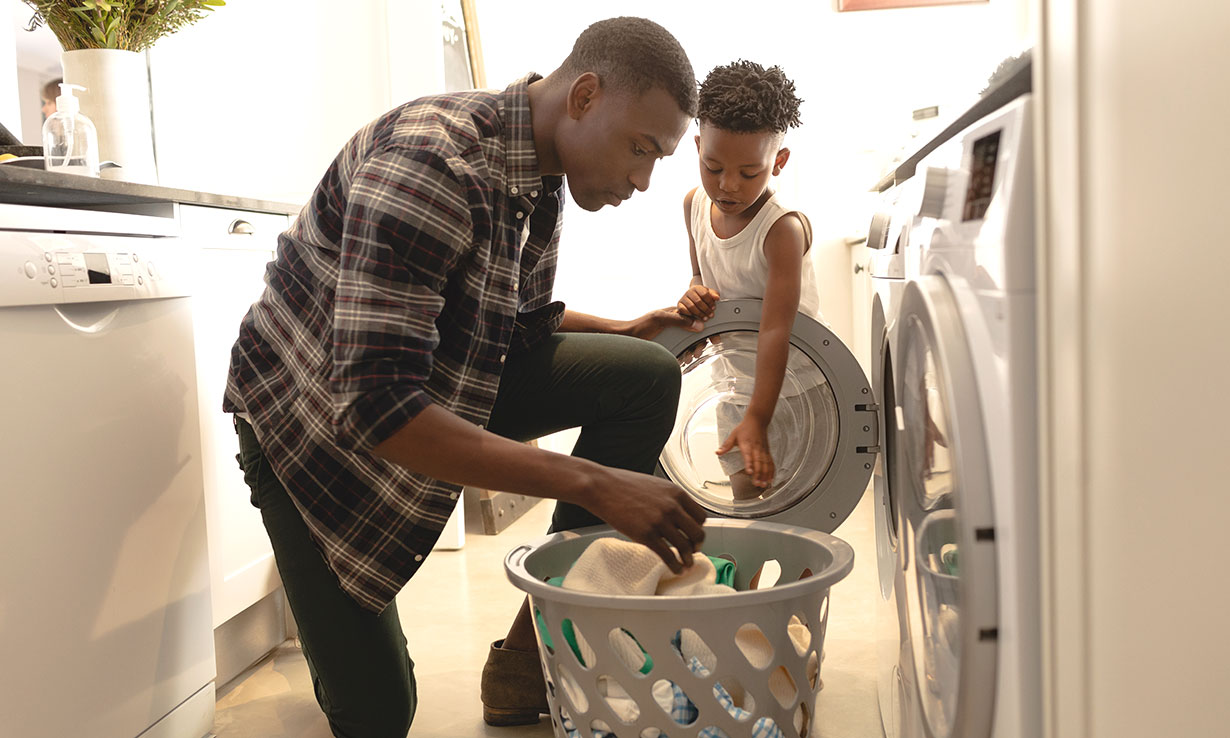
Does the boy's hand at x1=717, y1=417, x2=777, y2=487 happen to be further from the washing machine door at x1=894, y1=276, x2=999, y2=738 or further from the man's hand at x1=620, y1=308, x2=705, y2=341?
the washing machine door at x1=894, y1=276, x2=999, y2=738

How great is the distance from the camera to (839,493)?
5.65 ft

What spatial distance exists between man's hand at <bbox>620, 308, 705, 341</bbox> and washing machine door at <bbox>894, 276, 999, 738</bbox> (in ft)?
2.46

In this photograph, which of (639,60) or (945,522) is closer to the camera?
(945,522)

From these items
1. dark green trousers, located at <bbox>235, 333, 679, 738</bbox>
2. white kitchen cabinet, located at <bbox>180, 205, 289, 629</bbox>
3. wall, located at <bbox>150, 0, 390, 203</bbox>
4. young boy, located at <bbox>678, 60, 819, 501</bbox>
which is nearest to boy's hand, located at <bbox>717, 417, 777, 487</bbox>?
young boy, located at <bbox>678, 60, 819, 501</bbox>

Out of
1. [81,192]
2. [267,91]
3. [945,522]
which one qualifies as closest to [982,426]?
[945,522]

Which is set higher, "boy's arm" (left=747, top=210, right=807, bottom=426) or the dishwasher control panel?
the dishwasher control panel

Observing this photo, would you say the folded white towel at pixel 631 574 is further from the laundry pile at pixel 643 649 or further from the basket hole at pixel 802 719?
the basket hole at pixel 802 719

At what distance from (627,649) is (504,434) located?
0.54m

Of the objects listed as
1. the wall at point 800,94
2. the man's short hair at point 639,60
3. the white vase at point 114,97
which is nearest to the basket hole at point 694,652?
the man's short hair at point 639,60

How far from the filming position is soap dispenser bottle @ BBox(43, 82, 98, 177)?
160 cm

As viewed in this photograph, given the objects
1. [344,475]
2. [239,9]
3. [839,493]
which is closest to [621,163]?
[344,475]

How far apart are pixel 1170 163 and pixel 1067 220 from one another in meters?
0.12

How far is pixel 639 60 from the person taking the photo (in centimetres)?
119

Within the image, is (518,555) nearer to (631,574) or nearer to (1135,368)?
(631,574)
